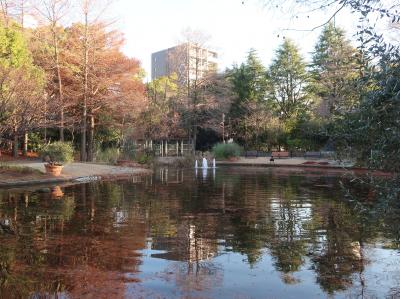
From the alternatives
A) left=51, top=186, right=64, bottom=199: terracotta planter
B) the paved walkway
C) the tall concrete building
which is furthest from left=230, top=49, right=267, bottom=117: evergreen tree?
left=51, top=186, right=64, bottom=199: terracotta planter

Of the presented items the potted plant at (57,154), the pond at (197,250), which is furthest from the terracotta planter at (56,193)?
the potted plant at (57,154)

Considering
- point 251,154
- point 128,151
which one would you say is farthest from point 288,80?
point 128,151

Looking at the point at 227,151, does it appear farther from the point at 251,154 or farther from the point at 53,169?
the point at 53,169

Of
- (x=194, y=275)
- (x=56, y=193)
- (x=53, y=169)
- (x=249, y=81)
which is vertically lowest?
(x=194, y=275)

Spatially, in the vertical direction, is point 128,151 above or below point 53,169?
above

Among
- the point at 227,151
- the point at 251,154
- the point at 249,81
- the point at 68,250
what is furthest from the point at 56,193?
the point at 249,81

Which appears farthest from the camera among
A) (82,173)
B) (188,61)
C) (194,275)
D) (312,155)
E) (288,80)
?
(288,80)

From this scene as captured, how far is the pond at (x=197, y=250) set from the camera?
5184mm

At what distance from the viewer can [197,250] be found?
715cm

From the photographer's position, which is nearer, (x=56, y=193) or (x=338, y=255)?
(x=338, y=255)

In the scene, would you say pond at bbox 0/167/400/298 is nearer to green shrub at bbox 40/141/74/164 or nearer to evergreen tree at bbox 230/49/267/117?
green shrub at bbox 40/141/74/164

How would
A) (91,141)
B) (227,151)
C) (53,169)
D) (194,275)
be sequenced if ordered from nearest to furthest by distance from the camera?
(194,275) → (53,169) → (91,141) → (227,151)

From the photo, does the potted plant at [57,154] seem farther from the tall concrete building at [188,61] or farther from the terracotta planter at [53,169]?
the tall concrete building at [188,61]

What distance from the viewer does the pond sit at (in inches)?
204
